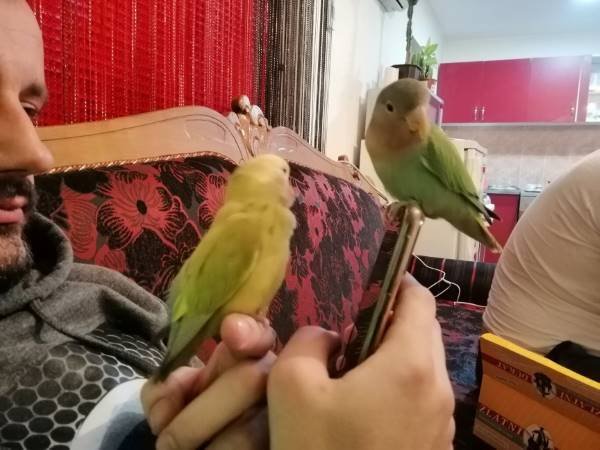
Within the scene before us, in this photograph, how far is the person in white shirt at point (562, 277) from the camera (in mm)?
1163

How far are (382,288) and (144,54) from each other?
3.07 feet

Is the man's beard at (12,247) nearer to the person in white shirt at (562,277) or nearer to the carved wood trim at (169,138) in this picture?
the carved wood trim at (169,138)

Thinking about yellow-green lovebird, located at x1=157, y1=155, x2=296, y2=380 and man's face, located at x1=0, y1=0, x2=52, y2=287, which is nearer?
yellow-green lovebird, located at x1=157, y1=155, x2=296, y2=380

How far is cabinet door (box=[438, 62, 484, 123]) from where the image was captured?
4.57m

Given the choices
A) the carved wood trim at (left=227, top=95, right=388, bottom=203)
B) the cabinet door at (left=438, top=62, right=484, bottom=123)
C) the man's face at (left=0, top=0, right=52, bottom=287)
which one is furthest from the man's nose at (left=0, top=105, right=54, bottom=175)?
the cabinet door at (left=438, top=62, right=484, bottom=123)

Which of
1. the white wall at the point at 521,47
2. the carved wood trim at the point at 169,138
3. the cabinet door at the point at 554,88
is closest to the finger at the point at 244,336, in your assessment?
the carved wood trim at the point at 169,138

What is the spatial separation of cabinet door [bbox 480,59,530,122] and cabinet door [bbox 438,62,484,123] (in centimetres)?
6

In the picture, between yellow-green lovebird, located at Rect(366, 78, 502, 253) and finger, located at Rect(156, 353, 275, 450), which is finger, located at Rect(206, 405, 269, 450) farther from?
yellow-green lovebird, located at Rect(366, 78, 502, 253)

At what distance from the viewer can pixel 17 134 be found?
1.53 feet

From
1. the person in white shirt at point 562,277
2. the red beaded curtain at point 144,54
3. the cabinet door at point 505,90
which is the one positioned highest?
the cabinet door at point 505,90

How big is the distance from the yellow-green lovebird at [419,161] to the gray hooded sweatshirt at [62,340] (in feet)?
1.04

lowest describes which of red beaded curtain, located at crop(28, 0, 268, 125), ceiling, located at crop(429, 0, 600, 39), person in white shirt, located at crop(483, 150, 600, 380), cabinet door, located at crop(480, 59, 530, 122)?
person in white shirt, located at crop(483, 150, 600, 380)

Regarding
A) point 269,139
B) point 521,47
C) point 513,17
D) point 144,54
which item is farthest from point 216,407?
point 521,47

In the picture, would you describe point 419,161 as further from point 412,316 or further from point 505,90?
point 505,90
